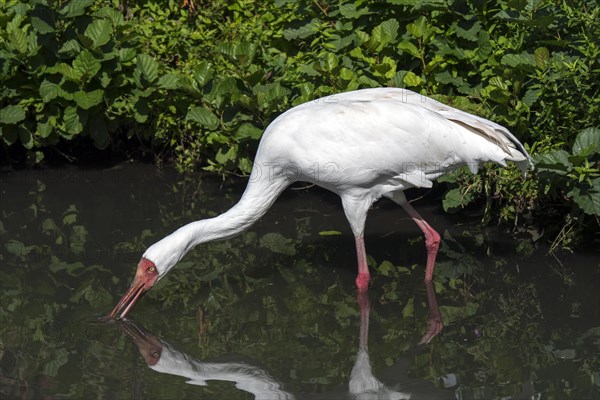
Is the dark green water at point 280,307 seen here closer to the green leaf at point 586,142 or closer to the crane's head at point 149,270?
the crane's head at point 149,270

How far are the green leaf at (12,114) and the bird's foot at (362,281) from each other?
13.1 feet

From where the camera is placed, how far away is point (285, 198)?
33.0 ft

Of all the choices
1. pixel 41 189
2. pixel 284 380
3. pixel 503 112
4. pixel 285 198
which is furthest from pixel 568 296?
pixel 41 189

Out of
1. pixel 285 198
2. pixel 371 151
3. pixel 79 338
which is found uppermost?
pixel 371 151

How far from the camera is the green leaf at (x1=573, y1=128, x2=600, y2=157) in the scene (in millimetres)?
8008

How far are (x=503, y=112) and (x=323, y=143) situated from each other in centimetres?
185

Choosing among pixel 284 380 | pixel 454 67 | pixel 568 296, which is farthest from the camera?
pixel 454 67

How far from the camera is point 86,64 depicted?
33.1 feet

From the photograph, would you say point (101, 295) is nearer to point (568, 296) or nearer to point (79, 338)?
point (79, 338)

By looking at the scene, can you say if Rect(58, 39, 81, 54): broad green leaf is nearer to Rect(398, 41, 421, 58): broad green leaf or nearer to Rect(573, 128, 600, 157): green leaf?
Rect(398, 41, 421, 58): broad green leaf

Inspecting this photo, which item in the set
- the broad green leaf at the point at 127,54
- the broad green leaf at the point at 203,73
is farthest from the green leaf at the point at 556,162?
the broad green leaf at the point at 127,54

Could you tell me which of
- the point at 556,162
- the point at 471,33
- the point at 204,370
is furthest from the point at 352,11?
the point at 204,370

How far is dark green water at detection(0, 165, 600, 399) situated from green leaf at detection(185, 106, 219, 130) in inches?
31.2

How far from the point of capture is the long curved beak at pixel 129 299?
302 inches
